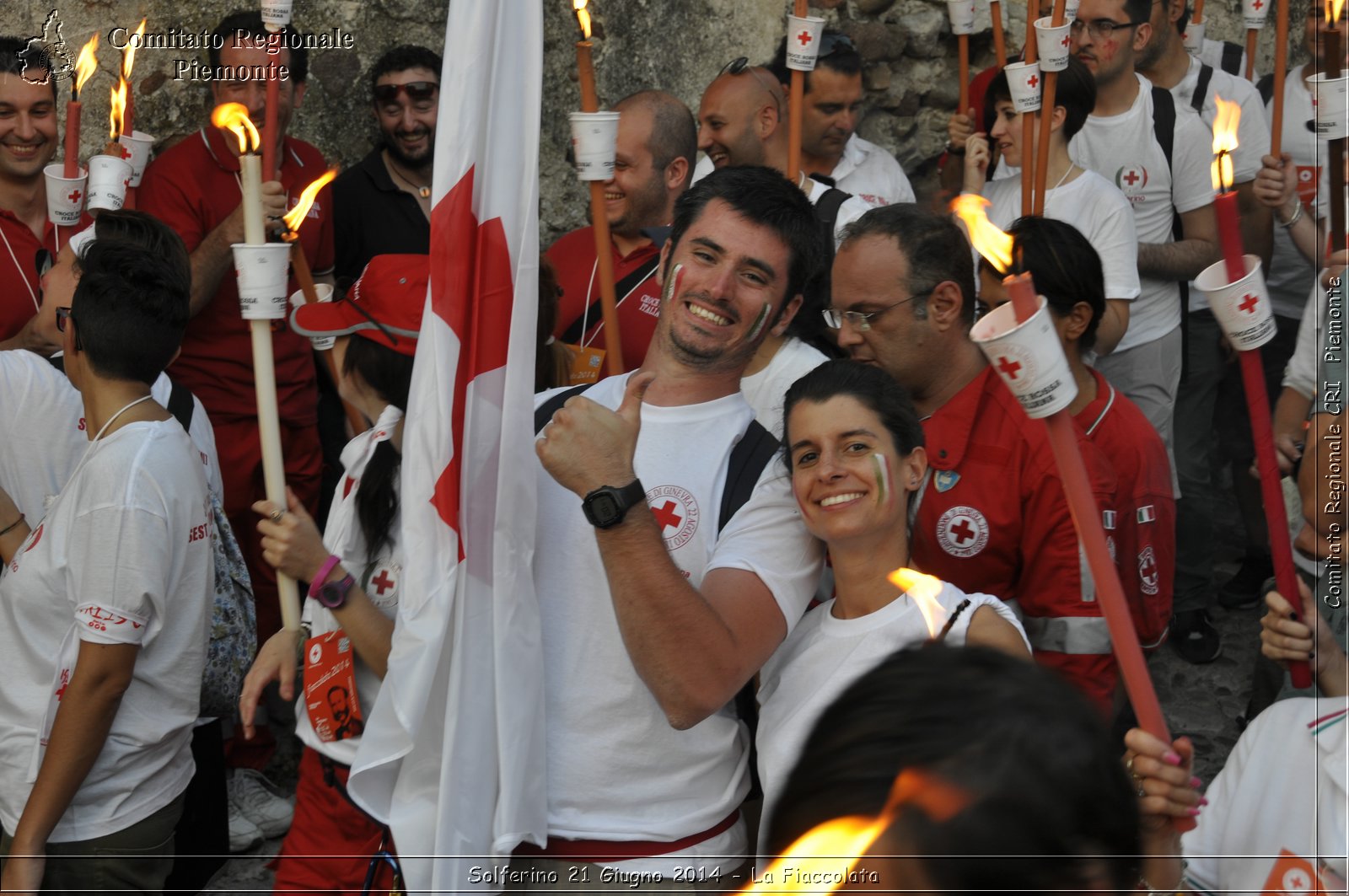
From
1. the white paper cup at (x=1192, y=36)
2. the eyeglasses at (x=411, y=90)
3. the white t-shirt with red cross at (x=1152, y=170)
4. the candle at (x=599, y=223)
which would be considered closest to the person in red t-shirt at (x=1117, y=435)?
the candle at (x=599, y=223)

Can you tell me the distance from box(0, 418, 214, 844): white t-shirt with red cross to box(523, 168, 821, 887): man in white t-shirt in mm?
846

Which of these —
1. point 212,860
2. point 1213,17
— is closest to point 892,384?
point 212,860

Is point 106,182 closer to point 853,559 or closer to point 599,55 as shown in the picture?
point 853,559

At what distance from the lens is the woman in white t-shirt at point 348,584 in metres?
2.34

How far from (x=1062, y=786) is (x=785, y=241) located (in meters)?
1.64

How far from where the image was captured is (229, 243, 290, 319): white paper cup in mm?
2275

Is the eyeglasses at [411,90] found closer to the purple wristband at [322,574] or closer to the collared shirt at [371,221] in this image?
the collared shirt at [371,221]

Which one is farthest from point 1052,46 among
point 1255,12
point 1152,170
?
point 1255,12

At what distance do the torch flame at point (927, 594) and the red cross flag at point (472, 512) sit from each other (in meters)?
0.61

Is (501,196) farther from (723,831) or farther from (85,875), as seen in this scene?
(85,875)

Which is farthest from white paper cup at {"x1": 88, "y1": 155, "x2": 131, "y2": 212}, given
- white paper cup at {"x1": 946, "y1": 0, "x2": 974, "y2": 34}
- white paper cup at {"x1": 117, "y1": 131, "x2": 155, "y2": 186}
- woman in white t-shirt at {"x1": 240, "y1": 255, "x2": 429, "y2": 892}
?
white paper cup at {"x1": 946, "y1": 0, "x2": 974, "y2": 34}

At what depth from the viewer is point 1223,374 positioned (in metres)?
4.88

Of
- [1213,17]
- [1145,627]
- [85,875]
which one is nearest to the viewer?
[85,875]

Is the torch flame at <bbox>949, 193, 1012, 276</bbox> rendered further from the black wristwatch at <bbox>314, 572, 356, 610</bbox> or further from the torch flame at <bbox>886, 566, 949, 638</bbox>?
the black wristwatch at <bbox>314, 572, 356, 610</bbox>
